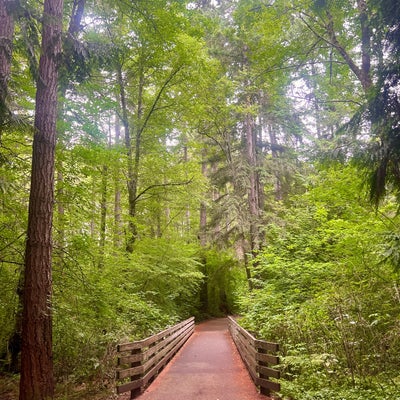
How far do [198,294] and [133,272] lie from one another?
12399mm

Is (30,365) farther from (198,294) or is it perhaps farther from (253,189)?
(198,294)

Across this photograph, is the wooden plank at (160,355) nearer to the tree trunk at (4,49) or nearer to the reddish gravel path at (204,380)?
the reddish gravel path at (204,380)

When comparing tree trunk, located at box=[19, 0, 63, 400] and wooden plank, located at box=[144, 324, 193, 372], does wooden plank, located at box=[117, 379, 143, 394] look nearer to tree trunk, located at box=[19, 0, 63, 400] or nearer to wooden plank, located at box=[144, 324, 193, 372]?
wooden plank, located at box=[144, 324, 193, 372]

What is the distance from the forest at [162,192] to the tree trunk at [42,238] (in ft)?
0.08

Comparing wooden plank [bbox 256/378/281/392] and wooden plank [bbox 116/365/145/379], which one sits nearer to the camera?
wooden plank [bbox 256/378/281/392]

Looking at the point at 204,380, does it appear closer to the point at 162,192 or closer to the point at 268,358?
the point at 268,358

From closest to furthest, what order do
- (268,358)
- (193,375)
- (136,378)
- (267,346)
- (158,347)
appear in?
(268,358)
(267,346)
(136,378)
(193,375)
(158,347)

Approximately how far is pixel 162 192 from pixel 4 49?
9.13 m

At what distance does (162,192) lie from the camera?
14102 millimetres

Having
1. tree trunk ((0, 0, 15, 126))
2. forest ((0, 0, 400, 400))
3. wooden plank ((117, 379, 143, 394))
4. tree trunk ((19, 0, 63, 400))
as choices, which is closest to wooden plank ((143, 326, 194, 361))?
wooden plank ((117, 379, 143, 394))

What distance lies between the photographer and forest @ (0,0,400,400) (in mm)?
5035

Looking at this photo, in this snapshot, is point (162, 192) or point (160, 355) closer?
point (160, 355)

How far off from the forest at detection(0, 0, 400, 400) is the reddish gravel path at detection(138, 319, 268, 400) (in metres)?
0.92

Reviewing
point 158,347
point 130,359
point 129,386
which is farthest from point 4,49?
point 158,347
